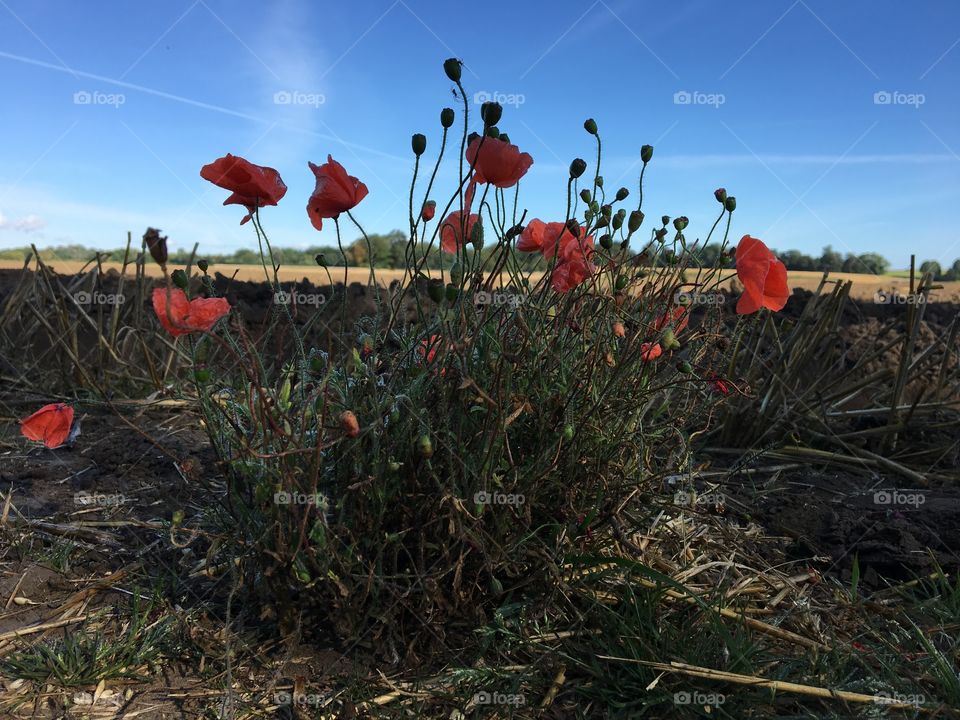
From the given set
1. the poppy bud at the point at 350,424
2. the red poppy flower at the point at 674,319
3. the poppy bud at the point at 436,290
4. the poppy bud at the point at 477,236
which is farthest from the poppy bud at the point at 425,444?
the red poppy flower at the point at 674,319

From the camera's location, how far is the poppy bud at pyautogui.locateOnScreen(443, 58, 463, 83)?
1544 mm

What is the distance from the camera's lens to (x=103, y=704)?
1.78m

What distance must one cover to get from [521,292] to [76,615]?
1.47m

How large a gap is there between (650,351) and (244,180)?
100 centimetres

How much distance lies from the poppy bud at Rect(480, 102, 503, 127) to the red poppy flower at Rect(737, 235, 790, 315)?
2.46 ft

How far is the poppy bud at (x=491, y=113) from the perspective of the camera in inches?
61.8

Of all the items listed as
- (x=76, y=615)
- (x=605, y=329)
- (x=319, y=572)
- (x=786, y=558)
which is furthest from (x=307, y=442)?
(x=786, y=558)

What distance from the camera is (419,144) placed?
1.55m

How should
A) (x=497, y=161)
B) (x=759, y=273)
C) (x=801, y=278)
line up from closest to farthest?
(x=497, y=161), (x=759, y=273), (x=801, y=278)

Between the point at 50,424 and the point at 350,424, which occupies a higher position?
the point at 350,424

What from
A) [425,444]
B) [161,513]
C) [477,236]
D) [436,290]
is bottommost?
[161,513]

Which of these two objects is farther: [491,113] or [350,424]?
[491,113]

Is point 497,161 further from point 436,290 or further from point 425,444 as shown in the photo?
point 425,444

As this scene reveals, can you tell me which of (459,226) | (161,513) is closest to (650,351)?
(459,226)
